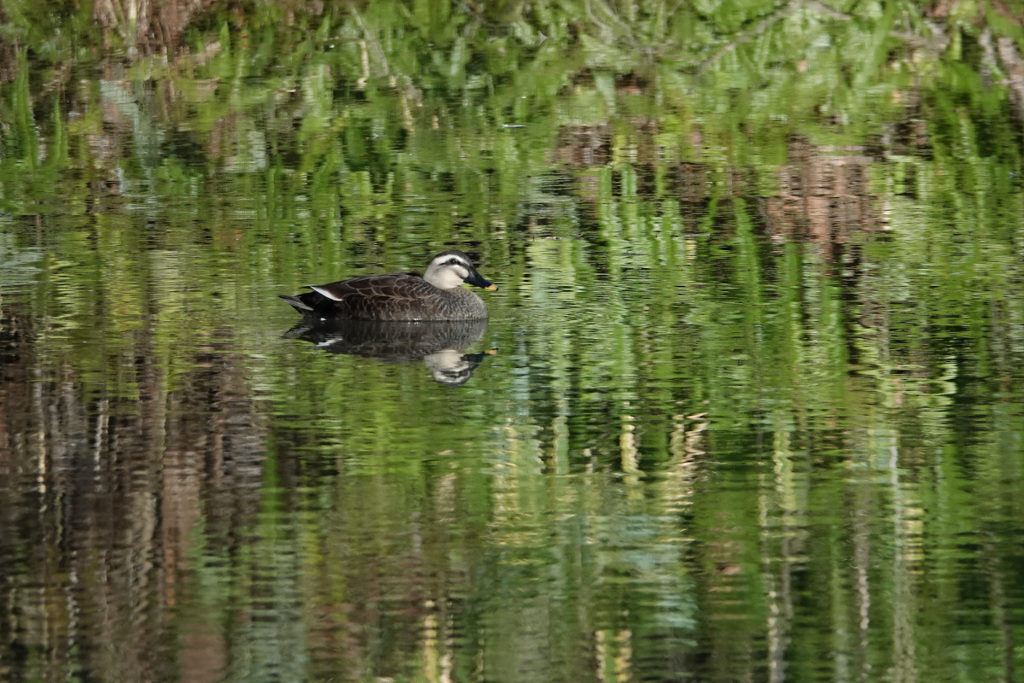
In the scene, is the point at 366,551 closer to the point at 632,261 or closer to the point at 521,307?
the point at 521,307

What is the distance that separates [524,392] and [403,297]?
206cm

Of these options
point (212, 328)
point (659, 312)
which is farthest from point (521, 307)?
point (212, 328)

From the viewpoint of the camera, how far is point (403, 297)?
10852 mm

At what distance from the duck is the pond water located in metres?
0.16

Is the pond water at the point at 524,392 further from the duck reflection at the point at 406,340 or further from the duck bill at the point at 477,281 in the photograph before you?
the duck bill at the point at 477,281

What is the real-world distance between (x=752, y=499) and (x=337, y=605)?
1761 mm

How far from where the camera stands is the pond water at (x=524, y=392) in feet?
19.7

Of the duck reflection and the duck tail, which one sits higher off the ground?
Result: the duck tail

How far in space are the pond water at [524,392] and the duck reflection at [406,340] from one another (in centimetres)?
3

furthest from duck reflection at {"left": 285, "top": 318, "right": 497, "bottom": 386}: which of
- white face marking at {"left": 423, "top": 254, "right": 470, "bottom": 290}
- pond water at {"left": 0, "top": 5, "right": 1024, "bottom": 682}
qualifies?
white face marking at {"left": 423, "top": 254, "right": 470, "bottom": 290}

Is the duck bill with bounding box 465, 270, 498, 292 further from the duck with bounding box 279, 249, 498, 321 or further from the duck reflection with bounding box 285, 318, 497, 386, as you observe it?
the duck reflection with bounding box 285, 318, 497, 386

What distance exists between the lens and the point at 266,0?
22.5 m

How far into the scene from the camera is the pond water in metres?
5.99

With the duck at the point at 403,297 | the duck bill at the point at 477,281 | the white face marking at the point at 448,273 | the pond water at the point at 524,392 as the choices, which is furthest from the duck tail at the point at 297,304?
the duck bill at the point at 477,281
